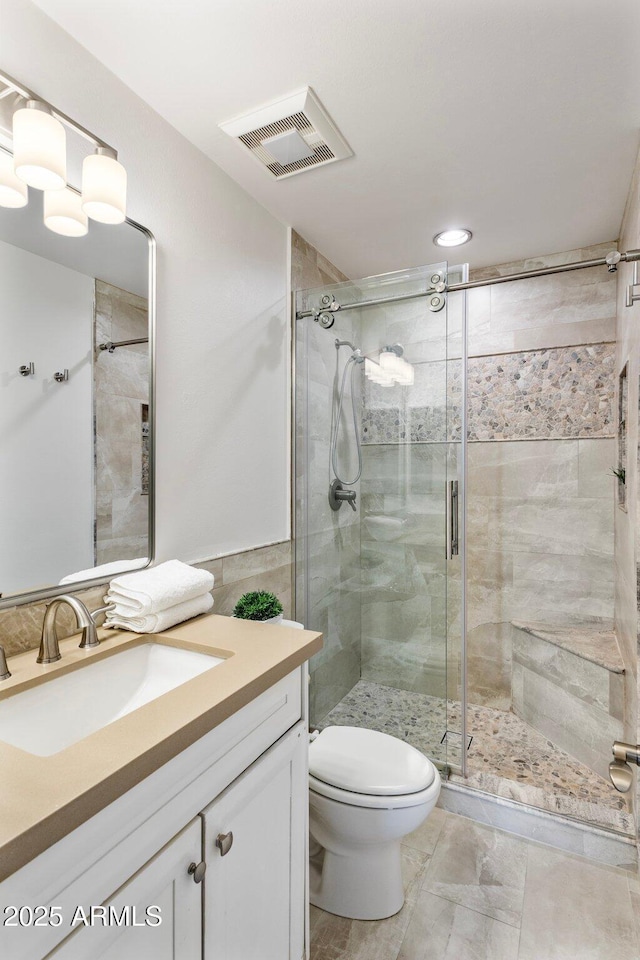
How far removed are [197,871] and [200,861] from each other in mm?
18

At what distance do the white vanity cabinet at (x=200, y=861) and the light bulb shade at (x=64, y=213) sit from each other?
4.00 ft

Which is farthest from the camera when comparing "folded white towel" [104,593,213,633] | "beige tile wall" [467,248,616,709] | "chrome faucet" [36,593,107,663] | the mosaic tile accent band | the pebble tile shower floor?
"beige tile wall" [467,248,616,709]

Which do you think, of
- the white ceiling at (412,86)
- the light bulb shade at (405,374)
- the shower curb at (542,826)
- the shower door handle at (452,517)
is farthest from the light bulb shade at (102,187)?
the shower curb at (542,826)

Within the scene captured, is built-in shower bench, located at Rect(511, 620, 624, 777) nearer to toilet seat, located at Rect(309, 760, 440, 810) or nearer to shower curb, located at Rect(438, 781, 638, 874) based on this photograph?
shower curb, located at Rect(438, 781, 638, 874)

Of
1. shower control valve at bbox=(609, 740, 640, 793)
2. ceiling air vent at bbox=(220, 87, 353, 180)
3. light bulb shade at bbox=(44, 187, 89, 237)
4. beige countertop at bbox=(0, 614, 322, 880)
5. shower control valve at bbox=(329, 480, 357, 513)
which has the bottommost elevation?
shower control valve at bbox=(609, 740, 640, 793)

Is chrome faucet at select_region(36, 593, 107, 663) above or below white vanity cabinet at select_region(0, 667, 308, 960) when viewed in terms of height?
above

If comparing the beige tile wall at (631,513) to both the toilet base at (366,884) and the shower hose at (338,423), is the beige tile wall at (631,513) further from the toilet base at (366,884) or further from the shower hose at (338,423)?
the shower hose at (338,423)

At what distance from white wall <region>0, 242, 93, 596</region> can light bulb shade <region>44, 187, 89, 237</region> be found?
0.10 m

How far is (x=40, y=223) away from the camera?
3.85ft

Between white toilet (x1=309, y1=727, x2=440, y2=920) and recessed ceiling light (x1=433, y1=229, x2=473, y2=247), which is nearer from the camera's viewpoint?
white toilet (x1=309, y1=727, x2=440, y2=920)

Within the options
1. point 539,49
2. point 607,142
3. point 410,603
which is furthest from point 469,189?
point 410,603

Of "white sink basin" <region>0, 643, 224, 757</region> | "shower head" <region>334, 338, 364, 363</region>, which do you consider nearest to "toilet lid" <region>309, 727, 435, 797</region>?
"white sink basin" <region>0, 643, 224, 757</region>

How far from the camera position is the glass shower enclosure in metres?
2.05

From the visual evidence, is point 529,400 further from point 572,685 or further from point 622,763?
point 622,763
